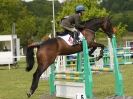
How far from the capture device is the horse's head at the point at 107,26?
11078 millimetres

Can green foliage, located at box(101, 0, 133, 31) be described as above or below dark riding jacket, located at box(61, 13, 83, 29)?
above

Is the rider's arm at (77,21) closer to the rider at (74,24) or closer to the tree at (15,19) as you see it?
the rider at (74,24)

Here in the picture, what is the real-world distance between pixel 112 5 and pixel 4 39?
79342mm

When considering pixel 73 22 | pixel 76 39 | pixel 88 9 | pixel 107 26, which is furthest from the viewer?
pixel 88 9

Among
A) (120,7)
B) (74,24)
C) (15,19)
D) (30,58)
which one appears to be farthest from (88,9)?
(120,7)

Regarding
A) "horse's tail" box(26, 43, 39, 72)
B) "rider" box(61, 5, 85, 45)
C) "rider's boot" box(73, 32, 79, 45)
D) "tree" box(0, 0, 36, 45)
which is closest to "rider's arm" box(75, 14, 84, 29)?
"rider" box(61, 5, 85, 45)

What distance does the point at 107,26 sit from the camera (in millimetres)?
11164

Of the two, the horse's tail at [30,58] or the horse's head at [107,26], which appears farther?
the horse's tail at [30,58]

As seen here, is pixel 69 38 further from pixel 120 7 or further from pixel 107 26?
pixel 120 7

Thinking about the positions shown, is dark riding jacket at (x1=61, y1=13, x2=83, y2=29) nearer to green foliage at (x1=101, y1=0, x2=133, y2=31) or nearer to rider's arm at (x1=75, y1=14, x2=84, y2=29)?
rider's arm at (x1=75, y1=14, x2=84, y2=29)

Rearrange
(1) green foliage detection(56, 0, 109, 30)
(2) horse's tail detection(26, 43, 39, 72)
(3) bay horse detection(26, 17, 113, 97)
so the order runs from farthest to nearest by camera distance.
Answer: (1) green foliage detection(56, 0, 109, 30) → (2) horse's tail detection(26, 43, 39, 72) → (3) bay horse detection(26, 17, 113, 97)

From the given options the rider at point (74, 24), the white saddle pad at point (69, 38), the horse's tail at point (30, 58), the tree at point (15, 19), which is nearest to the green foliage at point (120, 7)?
the tree at point (15, 19)

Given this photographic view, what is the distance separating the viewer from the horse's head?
1108 centimetres

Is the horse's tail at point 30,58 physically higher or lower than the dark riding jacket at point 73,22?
lower
